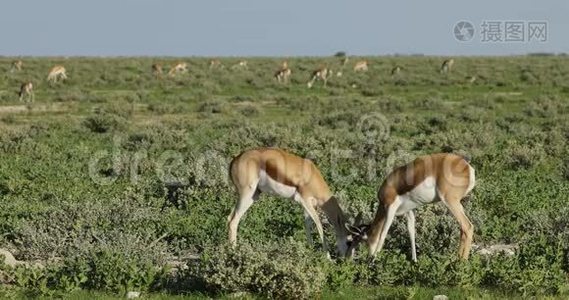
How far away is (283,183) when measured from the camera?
9547 millimetres

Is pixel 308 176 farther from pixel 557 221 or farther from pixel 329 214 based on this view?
pixel 557 221

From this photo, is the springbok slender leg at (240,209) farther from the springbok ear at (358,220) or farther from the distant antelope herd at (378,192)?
the springbok ear at (358,220)

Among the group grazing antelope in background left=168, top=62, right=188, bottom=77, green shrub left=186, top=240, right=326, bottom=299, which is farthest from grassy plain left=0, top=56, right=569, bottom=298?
grazing antelope in background left=168, top=62, right=188, bottom=77

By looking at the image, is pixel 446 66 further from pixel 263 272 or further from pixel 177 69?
pixel 263 272

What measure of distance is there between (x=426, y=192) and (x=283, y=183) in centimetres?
162

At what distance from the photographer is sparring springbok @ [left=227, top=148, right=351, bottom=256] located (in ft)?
31.2

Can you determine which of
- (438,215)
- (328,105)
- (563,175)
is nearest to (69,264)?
(438,215)

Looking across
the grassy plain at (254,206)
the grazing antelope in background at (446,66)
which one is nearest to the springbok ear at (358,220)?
the grassy plain at (254,206)

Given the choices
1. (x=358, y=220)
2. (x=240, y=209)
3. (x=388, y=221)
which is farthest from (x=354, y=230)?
(x=240, y=209)

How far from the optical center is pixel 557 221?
994cm

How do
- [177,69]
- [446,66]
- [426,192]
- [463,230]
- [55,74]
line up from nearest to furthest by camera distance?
[463,230]
[426,192]
[55,74]
[177,69]
[446,66]

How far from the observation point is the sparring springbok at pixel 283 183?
375 inches

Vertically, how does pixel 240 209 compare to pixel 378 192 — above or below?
below

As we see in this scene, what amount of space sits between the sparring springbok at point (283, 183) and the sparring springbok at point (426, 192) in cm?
55
